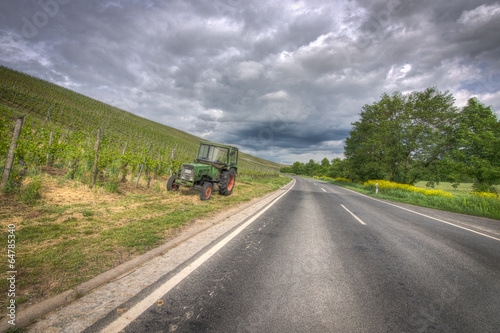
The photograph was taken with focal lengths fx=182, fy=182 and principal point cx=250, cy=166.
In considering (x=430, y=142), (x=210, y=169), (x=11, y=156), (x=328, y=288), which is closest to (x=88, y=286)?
(x=328, y=288)

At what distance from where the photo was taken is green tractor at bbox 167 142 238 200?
7.67 meters

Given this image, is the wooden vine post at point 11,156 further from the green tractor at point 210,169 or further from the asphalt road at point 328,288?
the asphalt road at point 328,288

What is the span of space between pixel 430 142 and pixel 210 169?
69.1ft

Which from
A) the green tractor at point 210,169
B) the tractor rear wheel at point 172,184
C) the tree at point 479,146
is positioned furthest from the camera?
the tree at point 479,146

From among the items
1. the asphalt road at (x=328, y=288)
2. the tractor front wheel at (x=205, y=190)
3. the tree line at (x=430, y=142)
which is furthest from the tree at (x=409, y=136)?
the tractor front wheel at (x=205, y=190)

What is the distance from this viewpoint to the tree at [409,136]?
57.2ft

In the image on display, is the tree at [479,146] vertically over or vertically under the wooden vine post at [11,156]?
over

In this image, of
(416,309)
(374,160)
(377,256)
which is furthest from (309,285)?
(374,160)

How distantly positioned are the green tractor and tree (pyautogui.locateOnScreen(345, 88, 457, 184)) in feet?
63.7

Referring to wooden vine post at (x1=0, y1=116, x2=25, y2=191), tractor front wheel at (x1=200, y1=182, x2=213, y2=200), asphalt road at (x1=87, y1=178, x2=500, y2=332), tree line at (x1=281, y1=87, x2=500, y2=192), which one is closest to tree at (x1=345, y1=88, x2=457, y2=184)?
tree line at (x1=281, y1=87, x2=500, y2=192)

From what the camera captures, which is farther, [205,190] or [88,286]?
[205,190]

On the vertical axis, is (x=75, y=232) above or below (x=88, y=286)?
below

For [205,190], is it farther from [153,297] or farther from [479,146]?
[479,146]

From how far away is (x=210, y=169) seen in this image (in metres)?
8.26
